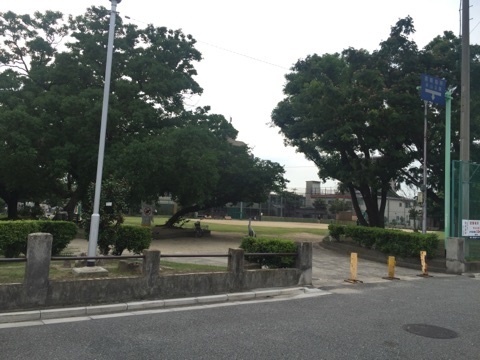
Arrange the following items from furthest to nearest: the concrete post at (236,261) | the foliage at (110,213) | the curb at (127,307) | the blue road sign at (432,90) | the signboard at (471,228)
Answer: the blue road sign at (432,90) → the signboard at (471,228) → the foliage at (110,213) → the concrete post at (236,261) → the curb at (127,307)

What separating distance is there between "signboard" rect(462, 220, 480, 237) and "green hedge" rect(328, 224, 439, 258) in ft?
3.86

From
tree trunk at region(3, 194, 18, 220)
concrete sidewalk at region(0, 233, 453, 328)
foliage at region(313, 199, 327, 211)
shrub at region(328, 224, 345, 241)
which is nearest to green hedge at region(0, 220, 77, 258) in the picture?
concrete sidewalk at region(0, 233, 453, 328)

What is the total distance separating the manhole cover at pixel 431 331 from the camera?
668 centimetres

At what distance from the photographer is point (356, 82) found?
2267 cm

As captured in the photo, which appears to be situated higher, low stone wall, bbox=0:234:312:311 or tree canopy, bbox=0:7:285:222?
tree canopy, bbox=0:7:285:222


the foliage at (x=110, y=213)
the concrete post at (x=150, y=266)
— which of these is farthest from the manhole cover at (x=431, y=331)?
the foliage at (x=110, y=213)

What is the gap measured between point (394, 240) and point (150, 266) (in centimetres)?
1283

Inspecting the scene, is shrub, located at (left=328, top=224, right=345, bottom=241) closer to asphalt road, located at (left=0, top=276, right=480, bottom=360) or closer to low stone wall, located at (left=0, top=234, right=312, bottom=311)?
low stone wall, located at (left=0, top=234, right=312, bottom=311)

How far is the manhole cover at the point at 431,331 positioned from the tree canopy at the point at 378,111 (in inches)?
572

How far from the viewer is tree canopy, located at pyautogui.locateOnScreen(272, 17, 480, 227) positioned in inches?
834

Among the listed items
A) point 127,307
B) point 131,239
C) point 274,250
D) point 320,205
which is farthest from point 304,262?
point 320,205

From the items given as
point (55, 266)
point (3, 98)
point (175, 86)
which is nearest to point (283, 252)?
point (55, 266)

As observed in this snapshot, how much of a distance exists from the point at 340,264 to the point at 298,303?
27.5ft

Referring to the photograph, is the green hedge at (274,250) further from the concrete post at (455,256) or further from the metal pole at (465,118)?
the metal pole at (465,118)
